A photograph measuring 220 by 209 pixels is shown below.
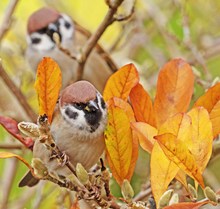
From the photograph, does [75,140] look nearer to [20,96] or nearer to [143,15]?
[20,96]

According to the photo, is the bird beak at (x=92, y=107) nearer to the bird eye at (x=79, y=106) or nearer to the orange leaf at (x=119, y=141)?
the bird eye at (x=79, y=106)

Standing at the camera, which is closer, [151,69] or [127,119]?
[127,119]

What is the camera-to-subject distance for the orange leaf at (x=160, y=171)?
101 centimetres

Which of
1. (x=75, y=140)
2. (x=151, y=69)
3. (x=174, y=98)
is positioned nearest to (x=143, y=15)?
(x=151, y=69)

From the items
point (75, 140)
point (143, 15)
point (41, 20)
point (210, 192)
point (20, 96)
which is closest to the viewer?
point (210, 192)

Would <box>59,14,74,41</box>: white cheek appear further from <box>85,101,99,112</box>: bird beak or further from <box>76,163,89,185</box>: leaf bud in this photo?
<box>76,163,89,185</box>: leaf bud

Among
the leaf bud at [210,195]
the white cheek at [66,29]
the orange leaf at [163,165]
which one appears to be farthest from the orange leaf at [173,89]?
the white cheek at [66,29]

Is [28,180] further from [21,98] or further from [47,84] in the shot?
[47,84]

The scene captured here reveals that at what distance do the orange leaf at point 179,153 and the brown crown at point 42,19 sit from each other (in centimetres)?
173

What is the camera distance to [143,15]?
290 centimetres

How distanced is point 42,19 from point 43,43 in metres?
0.20

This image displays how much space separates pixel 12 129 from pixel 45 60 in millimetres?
161

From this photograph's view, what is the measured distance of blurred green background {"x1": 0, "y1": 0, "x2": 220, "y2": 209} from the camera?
7.24 ft

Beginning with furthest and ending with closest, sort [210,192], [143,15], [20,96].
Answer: [143,15], [20,96], [210,192]
